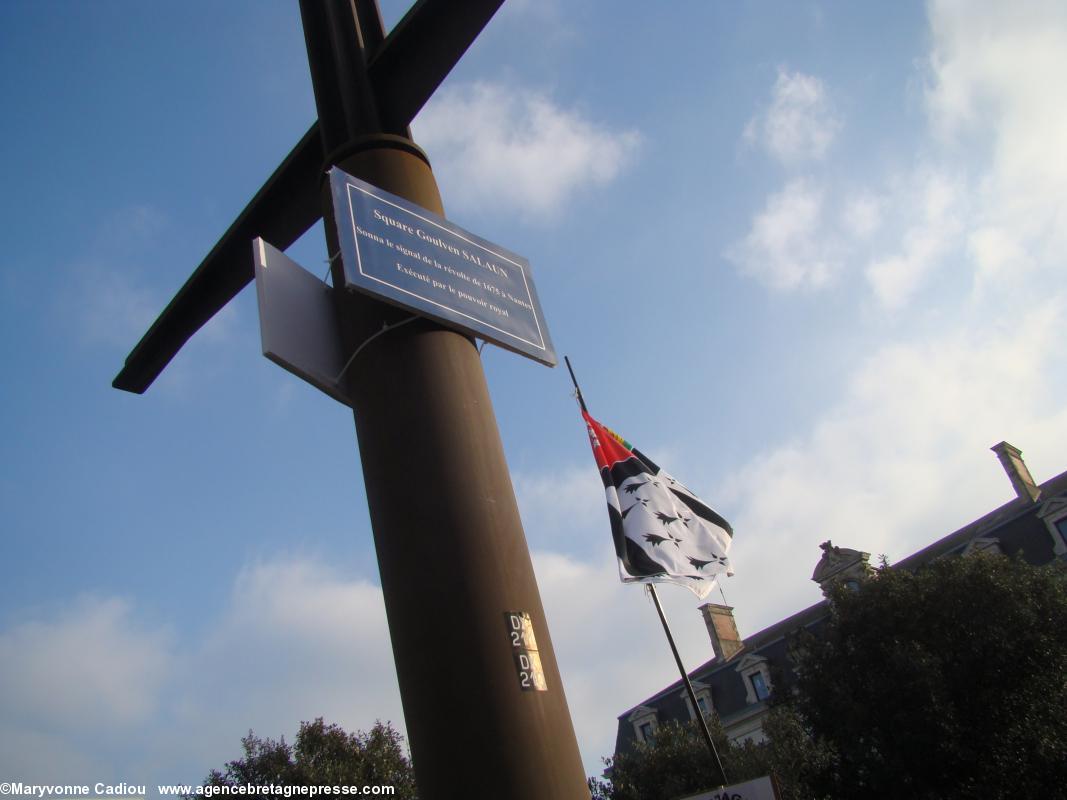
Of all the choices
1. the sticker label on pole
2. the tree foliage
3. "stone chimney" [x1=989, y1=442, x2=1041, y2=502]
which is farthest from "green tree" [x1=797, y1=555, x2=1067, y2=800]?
the sticker label on pole

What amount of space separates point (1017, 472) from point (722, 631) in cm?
2124

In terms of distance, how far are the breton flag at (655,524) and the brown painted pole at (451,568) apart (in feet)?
18.4

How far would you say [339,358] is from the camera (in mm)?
6465

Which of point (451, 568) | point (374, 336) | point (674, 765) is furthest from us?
point (674, 765)

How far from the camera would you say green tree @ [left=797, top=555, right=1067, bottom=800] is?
75.8 ft

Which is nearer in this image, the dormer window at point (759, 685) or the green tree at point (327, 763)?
the green tree at point (327, 763)

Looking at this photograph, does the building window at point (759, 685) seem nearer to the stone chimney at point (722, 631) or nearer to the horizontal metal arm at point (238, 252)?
the stone chimney at point (722, 631)

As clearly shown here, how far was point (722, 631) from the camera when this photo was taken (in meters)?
54.1

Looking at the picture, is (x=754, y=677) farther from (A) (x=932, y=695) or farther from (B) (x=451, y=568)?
(B) (x=451, y=568)

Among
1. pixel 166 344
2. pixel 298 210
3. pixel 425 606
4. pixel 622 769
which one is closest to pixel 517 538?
pixel 425 606

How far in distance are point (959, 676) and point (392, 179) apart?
1011 inches

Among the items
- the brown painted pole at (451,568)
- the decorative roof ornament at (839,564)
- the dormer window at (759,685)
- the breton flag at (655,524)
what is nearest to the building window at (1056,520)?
the decorative roof ornament at (839,564)

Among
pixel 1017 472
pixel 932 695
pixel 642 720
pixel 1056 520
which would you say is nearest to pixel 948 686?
pixel 932 695

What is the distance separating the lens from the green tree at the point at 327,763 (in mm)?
29891
